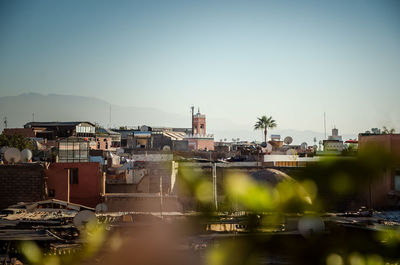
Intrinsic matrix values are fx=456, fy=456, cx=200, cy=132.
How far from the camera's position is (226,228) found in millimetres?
15047

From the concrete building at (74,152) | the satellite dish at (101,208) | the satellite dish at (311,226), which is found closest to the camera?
the satellite dish at (311,226)

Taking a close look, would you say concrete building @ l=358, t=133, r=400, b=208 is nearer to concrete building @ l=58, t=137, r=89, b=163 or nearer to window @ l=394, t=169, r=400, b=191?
window @ l=394, t=169, r=400, b=191

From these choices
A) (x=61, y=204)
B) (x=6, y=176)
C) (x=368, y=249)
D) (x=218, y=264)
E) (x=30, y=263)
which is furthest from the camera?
(x=6, y=176)

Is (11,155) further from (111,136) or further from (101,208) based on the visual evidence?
(111,136)

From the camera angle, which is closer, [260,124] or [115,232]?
[115,232]

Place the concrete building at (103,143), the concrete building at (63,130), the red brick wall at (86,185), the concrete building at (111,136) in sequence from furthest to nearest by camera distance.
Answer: the concrete building at (111,136), the concrete building at (63,130), the concrete building at (103,143), the red brick wall at (86,185)

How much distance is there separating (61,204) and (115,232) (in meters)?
3.81

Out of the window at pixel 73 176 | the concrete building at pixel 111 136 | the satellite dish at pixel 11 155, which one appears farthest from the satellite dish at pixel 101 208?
the concrete building at pixel 111 136

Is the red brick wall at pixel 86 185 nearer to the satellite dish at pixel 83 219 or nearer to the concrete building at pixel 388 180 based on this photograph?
the satellite dish at pixel 83 219

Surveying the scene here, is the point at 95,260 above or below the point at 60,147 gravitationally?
below

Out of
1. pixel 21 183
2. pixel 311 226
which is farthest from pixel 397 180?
pixel 21 183

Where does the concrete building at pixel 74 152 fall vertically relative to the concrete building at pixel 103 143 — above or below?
below

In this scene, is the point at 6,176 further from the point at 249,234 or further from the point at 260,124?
the point at 260,124

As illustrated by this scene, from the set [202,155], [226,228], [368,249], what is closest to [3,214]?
[226,228]
